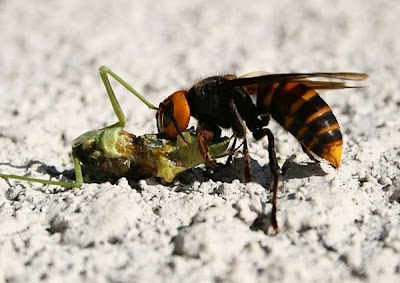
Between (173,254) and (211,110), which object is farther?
(211,110)

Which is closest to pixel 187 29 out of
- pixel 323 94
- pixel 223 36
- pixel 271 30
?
pixel 223 36

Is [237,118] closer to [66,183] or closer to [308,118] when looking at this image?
[308,118]

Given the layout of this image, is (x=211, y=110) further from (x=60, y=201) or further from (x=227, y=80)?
(x=60, y=201)

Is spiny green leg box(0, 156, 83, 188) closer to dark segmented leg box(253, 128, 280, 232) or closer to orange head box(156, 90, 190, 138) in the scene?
orange head box(156, 90, 190, 138)

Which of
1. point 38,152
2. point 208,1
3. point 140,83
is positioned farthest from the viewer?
point 208,1

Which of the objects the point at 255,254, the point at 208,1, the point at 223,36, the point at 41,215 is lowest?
the point at 255,254

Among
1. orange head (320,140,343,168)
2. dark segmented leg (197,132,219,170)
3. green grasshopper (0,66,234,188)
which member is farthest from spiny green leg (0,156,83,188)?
orange head (320,140,343,168)

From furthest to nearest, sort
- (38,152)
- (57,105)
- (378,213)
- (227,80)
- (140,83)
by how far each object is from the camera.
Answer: (140,83) < (57,105) < (38,152) < (227,80) < (378,213)

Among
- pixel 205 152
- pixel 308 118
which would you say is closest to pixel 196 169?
pixel 205 152
